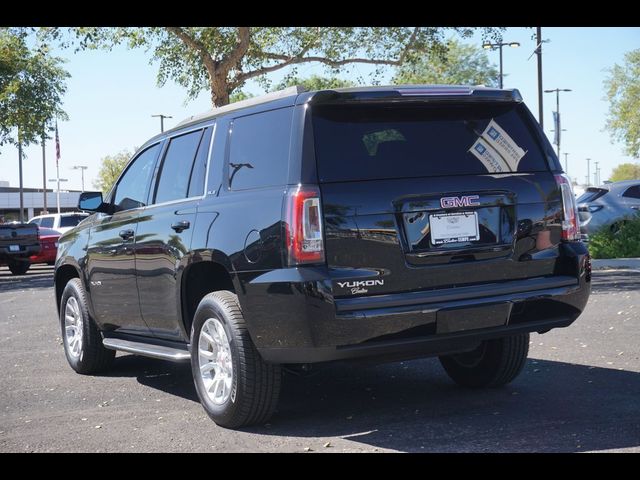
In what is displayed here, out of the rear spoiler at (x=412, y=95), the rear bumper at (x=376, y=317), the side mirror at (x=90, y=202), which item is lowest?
the rear bumper at (x=376, y=317)

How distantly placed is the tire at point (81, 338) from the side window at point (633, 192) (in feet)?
46.9

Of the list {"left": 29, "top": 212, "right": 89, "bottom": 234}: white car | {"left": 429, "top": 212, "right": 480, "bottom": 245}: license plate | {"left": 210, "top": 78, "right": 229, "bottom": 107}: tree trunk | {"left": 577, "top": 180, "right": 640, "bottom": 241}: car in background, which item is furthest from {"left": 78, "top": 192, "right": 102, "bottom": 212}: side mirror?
{"left": 29, "top": 212, "right": 89, "bottom": 234}: white car

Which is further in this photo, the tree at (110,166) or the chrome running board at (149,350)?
the tree at (110,166)

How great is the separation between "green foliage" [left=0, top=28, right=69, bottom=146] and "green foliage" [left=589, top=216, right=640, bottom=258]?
1927cm

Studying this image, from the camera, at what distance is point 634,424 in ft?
18.2

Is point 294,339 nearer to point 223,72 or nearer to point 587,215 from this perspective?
point 587,215

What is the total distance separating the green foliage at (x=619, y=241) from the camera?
770 inches

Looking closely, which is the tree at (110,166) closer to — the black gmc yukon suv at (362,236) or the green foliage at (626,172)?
the green foliage at (626,172)

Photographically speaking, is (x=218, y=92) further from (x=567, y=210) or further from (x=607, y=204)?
(x=567, y=210)

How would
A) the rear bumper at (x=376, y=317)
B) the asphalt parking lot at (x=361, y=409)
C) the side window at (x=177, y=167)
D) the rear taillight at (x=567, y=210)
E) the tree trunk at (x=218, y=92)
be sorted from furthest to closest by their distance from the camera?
the tree trunk at (x=218, y=92) → the side window at (x=177, y=167) → the rear taillight at (x=567, y=210) → the asphalt parking lot at (x=361, y=409) → the rear bumper at (x=376, y=317)

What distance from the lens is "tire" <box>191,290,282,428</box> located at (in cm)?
560

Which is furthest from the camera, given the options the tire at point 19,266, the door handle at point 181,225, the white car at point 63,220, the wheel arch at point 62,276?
the white car at point 63,220

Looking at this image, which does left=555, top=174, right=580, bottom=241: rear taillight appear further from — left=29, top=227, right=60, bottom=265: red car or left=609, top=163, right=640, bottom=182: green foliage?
left=609, top=163, right=640, bottom=182: green foliage

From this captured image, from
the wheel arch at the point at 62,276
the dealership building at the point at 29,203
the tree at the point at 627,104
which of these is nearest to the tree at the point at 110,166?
the dealership building at the point at 29,203
